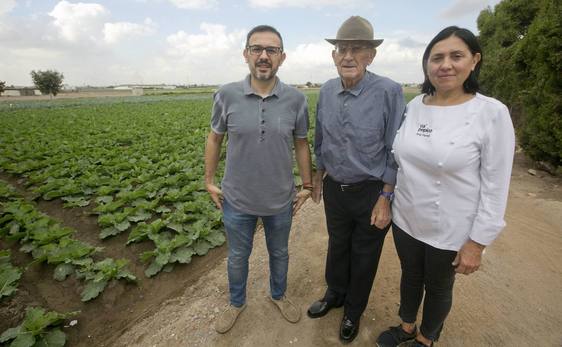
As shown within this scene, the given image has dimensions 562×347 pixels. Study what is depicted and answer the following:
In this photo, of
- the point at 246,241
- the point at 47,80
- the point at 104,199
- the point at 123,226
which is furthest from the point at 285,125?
the point at 47,80

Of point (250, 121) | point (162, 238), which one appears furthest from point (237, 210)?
point (162, 238)

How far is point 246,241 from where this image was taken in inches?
102

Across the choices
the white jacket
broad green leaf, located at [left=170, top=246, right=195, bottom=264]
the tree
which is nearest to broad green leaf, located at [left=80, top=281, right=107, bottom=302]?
broad green leaf, located at [left=170, top=246, right=195, bottom=264]

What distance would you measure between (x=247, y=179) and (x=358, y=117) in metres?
0.95

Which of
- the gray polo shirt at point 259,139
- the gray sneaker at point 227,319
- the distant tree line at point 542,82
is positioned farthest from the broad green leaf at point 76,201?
the distant tree line at point 542,82

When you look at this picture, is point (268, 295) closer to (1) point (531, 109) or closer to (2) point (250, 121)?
(2) point (250, 121)

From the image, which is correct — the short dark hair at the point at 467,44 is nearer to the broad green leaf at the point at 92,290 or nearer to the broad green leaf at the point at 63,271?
the broad green leaf at the point at 92,290

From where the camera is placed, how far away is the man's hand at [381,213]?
7.18 ft

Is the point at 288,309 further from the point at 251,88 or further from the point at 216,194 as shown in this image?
the point at 251,88

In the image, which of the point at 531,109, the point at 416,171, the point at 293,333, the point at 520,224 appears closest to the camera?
the point at 416,171

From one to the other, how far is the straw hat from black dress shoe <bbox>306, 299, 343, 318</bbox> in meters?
2.32

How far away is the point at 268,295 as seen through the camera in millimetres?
3162

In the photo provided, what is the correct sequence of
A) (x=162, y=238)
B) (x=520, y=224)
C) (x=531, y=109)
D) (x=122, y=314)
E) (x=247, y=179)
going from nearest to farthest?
(x=247, y=179)
(x=122, y=314)
(x=162, y=238)
(x=520, y=224)
(x=531, y=109)

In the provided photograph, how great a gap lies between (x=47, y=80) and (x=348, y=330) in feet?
220
